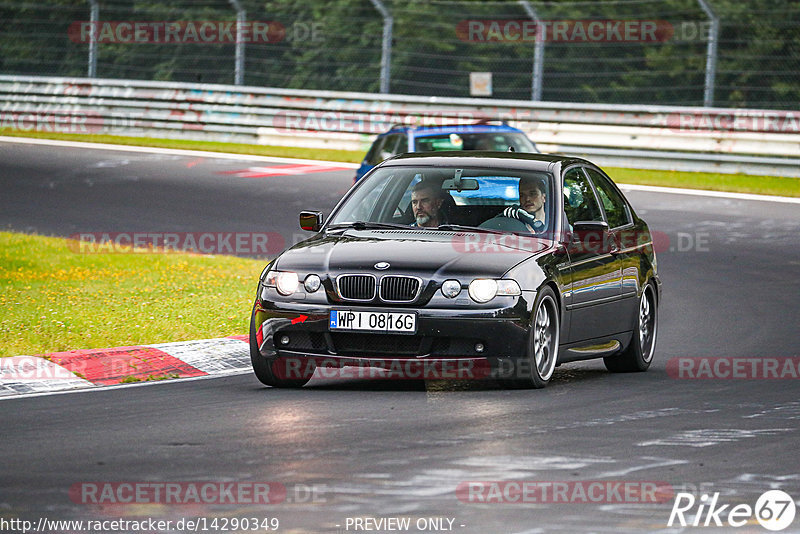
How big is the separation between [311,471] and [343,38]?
25788mm

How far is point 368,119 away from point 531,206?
18983mm

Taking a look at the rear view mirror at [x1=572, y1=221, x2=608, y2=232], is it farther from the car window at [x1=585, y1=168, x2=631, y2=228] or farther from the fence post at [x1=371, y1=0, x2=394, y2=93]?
the fence post at [x1=371, y1=0, x2=394, y2=93]

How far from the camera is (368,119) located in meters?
29.2

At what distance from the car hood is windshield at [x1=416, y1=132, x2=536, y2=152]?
10718 mm

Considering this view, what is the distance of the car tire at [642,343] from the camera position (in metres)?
11.0

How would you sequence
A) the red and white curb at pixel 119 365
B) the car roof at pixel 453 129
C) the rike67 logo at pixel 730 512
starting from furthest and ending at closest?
1. the car roof at pixel 453 129
2. the red and white curb at pixel 119 365
3. the rike67 logo at pixel 730 512

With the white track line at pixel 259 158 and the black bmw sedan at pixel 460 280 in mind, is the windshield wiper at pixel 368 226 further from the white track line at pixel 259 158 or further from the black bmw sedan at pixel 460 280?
the white track line at pixel 259 158

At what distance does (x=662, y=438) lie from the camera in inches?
313

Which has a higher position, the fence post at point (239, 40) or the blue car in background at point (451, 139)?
the fence post at point (239, 40)

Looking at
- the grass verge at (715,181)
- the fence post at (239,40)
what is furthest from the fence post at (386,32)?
the grass verge at (715,181)

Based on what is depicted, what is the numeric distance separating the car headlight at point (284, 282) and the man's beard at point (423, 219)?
120 centimetres

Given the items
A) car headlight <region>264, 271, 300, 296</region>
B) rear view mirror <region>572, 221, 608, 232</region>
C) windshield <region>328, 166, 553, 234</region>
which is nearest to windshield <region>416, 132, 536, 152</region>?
windshield <region>328, 166, 553, 234</region>

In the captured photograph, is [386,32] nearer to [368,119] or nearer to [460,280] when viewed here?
[368,119]

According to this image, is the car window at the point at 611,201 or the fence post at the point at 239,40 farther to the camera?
the fence post at the point at 239,40
